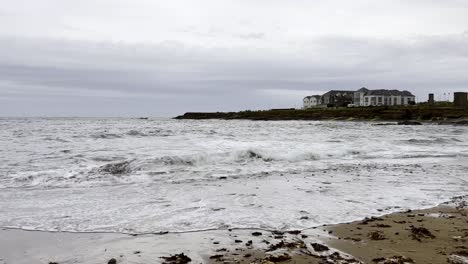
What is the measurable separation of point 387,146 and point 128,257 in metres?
17.7

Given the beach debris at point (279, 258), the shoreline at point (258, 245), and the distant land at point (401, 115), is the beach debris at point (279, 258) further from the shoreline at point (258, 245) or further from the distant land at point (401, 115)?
the distant land at point (401, 115)

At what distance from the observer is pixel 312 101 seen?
489 ft

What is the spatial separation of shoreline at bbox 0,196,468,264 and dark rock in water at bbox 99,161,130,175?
19.7 ft

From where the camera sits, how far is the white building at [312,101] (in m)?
145

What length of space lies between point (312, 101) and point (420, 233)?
146m

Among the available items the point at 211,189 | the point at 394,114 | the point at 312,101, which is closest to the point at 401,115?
the point at 394,114

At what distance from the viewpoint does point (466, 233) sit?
5.55m

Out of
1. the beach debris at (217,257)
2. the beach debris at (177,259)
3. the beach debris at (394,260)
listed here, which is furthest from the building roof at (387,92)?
the beach debris at (177,259)

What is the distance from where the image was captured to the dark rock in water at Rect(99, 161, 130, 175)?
11.9 meters

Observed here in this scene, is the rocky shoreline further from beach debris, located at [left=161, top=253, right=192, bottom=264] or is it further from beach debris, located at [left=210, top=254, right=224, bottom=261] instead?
beach debris, located at [left=161, top=253, right=192, bottom=264]

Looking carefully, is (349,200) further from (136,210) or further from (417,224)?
(136,210)

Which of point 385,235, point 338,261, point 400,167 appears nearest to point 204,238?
point 338,261

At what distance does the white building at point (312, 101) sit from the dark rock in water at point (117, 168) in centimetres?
13189

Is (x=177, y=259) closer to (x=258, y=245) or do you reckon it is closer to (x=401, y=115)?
(x=258, y=245)
